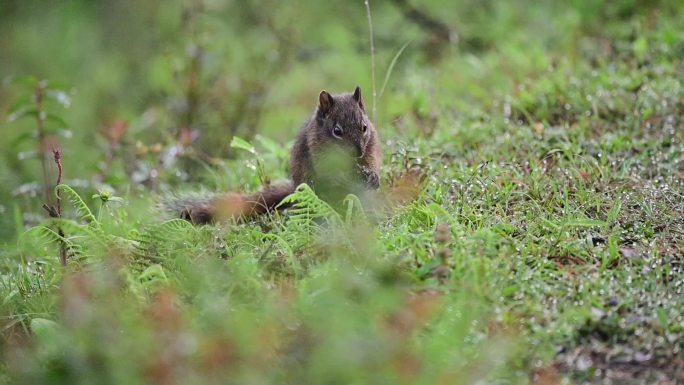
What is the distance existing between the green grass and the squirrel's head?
0.26 meters

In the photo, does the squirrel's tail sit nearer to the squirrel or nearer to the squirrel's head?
the squirrel

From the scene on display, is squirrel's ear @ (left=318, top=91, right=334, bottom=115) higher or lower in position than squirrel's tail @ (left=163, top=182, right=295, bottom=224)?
higher

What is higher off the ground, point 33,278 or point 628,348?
point 628,348

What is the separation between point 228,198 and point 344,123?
2.49 ft

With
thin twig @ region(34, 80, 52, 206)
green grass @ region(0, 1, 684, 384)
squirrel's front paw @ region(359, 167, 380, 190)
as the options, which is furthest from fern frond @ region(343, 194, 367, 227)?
thin twig @ region(34, 80, 52, 206)

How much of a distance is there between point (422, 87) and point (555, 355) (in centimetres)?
423

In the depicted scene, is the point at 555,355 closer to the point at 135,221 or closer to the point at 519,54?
the point at 135,221

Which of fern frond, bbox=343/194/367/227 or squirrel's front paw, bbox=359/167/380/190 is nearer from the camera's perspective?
fern frond, bbox=343/194/367/227

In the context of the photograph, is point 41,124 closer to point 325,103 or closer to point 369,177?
point 325,103

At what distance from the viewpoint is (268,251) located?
Answer: 12.9 feet

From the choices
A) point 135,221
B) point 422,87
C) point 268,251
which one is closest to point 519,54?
point 422,87

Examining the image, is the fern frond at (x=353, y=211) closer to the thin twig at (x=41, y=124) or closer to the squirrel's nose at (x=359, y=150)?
the squirrel's nose at (x=359, y=150)

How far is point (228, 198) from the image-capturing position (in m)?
4.88

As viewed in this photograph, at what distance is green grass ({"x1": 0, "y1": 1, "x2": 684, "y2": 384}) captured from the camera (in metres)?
3.08
